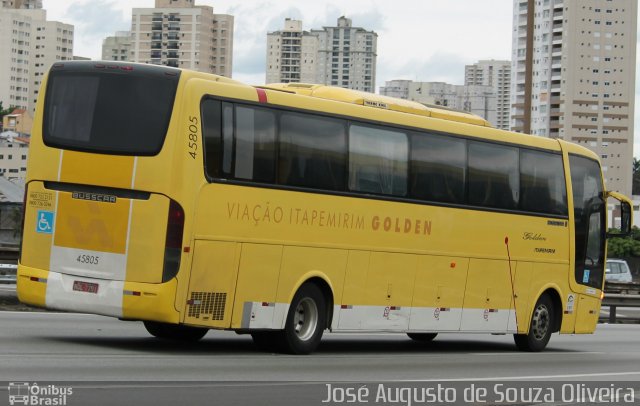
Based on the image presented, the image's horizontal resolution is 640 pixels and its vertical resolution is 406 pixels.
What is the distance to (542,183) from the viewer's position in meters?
21.0

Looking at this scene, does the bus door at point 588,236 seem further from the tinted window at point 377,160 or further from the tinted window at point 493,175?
the tinted window at point 377,160

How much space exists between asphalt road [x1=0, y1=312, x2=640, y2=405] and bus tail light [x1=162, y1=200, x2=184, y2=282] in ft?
3.17

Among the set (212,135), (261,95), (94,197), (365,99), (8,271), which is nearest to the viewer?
(94,197)

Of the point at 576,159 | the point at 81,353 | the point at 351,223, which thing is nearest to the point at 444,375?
the point at 351,223

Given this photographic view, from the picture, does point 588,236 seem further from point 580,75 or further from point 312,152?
point 580,75

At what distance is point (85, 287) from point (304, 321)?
3034 mm

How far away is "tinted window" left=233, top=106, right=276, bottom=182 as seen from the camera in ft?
50.2

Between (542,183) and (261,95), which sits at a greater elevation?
(261,95)

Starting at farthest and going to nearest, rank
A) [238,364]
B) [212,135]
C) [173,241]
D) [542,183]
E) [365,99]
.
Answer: [542,183] < [365,99] < [212,135] < [173,241] < [238,364]

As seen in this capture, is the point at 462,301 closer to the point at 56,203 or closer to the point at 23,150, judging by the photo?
the point at 56,203

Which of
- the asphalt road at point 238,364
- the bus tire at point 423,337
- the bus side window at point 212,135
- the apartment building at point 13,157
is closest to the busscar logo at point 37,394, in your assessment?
the asphalt road at point 238,364

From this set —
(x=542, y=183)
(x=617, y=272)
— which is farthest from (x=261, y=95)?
(x=617, y=272)

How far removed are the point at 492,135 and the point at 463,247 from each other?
1869 mm

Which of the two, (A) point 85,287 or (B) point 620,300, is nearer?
(A) point 85,287
